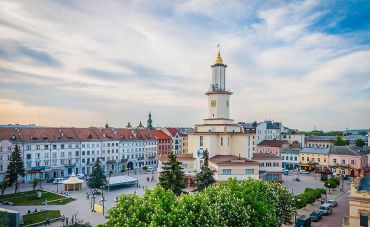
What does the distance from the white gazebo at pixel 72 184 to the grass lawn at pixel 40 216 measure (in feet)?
44.3

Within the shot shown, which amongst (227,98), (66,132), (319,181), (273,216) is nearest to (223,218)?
(273,216)

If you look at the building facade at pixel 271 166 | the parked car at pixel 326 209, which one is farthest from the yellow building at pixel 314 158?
the parked car at pixel 326 209

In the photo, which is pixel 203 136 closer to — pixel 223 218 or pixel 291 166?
pixel 223 218

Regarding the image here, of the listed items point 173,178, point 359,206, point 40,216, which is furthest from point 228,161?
point 40,216

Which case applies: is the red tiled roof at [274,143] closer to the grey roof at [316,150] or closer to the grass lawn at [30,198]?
the grey roof at [316,150]

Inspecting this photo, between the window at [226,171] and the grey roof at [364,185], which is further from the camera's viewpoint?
the window at [226,171]

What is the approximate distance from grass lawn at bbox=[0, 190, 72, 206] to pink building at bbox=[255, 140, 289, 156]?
6297 cm

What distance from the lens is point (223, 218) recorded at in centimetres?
2219

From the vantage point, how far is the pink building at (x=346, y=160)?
7300cm

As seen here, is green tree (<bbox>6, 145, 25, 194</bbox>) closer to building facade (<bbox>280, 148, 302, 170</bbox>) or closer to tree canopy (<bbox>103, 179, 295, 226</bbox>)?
tree canopy (<bbox>103, 179, 295, 226</bbox>)

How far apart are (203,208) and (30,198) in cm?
3739

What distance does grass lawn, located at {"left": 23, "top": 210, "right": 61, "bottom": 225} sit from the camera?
3591 cm

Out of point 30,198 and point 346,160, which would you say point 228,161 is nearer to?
point 30,198

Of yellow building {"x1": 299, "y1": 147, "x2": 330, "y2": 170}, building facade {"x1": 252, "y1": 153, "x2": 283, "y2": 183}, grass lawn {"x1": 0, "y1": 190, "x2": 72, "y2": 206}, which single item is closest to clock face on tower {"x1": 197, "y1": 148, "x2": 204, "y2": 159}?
building facade {"x1": 252, "y1": 153, "x2": 283, "y2": 183}
